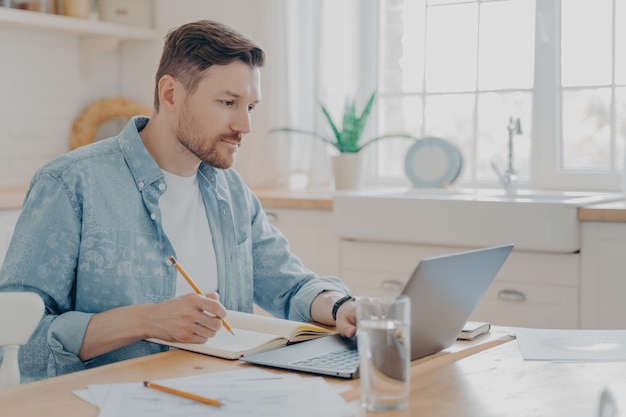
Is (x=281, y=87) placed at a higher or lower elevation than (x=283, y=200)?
higher

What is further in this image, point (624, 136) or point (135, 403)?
point (624, 136)

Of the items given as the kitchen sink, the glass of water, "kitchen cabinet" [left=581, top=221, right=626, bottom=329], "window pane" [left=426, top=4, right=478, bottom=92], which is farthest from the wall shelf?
the glass of water

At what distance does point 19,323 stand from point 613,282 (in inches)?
74.5

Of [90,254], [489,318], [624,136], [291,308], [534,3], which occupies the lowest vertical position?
[489,318]

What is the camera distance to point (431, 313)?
133 cm

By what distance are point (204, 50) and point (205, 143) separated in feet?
0.64

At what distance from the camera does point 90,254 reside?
166cm

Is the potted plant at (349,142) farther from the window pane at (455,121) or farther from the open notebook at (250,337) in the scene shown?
the open notebook at (250,337)

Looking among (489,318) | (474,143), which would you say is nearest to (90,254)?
(489,318)

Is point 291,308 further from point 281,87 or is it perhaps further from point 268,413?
point 281,87

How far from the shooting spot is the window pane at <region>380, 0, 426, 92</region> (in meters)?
3.75

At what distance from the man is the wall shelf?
5.90 feet

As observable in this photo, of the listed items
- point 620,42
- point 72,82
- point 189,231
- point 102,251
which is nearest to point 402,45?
point 620,42

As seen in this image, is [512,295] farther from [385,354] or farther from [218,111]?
[385,354]
